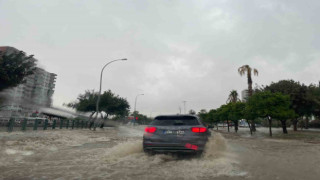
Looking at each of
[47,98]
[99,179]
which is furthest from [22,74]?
[99,179]

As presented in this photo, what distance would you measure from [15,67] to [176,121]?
39.5 feet

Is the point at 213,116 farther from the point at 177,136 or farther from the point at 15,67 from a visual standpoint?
the point at 177,136

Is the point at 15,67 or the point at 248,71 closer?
the point at 15,67

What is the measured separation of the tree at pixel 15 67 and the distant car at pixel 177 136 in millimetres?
10490

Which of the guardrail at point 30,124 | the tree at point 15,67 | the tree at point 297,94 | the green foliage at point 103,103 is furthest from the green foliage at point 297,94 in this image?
the guardrail at point 30,124

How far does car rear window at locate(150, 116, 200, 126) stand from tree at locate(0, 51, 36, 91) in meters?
10.4

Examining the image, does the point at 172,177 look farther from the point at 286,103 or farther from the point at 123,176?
the point at 286,103

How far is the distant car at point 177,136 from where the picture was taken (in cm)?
612

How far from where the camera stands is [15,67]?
44.3ft

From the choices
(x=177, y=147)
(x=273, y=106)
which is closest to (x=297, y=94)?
(x=273, y=106)

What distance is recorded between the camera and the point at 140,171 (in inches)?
194

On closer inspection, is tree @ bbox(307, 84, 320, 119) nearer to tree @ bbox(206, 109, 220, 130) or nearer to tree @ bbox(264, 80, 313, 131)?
tree @ bbox(264, 80, 313, 131)

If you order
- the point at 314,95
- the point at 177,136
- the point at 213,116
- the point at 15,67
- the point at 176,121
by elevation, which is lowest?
the point at 177,136

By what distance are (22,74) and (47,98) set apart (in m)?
6.76
